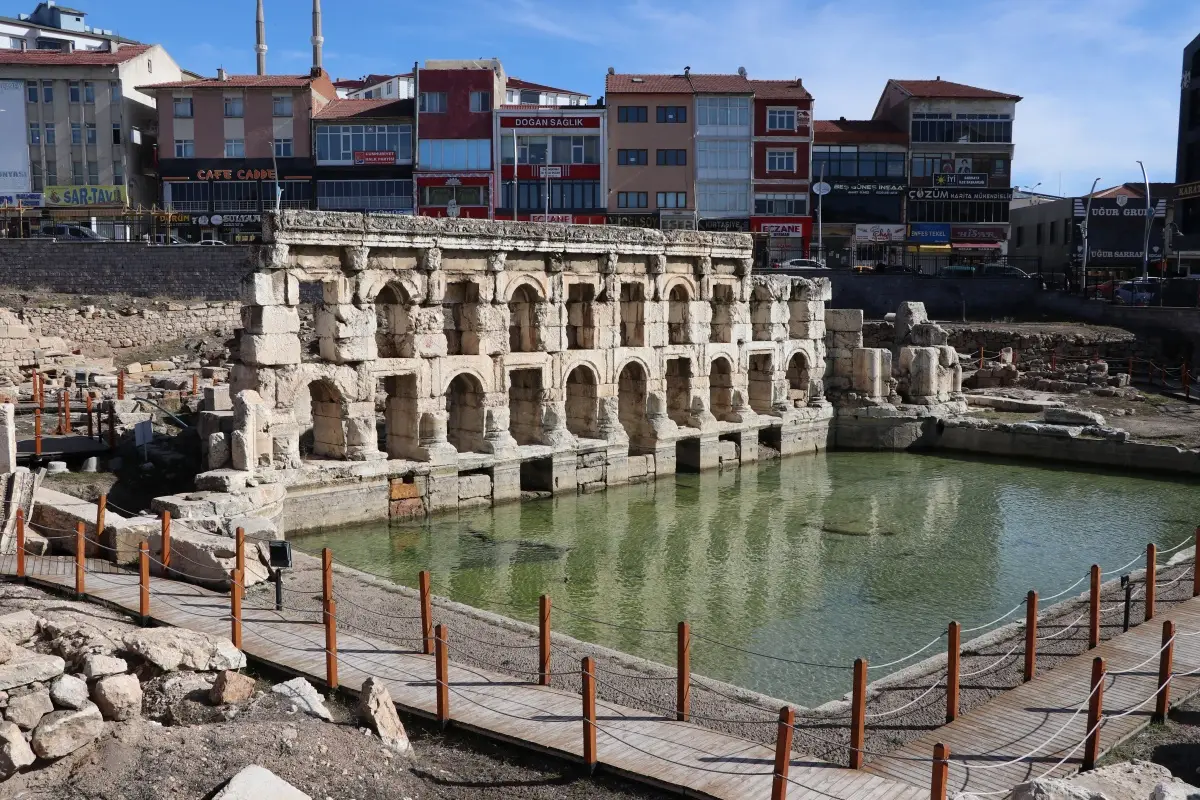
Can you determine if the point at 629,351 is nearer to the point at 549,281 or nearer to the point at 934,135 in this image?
the point at 549,281

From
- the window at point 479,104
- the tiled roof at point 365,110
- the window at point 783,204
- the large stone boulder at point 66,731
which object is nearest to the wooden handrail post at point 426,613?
the large stone boulder at point 66,731

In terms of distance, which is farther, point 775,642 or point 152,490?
point 152,490

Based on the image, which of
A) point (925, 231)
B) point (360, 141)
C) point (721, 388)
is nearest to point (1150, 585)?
point (721, 388)

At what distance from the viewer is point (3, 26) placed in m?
68.2

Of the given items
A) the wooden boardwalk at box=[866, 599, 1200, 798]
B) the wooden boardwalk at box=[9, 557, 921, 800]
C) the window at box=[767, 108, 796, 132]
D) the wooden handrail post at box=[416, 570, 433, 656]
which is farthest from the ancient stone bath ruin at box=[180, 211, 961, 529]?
the window at box=[767, 108, 796, 132]

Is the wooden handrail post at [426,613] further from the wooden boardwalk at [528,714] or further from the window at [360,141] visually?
the window at [360,141]

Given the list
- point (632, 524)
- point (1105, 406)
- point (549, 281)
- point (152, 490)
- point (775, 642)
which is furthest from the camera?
point (1105, 406)

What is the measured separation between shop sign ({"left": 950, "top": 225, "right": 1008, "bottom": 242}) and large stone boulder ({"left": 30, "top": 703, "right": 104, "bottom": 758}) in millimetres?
55171

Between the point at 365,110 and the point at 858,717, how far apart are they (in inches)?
1959

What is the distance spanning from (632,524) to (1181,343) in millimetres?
25787

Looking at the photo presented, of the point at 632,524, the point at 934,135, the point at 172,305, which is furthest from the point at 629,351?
the point at 934,135

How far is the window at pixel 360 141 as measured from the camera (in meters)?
54.3

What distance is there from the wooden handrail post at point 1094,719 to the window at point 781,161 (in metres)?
48.2

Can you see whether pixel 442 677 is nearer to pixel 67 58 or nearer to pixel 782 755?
pixel 782 755
